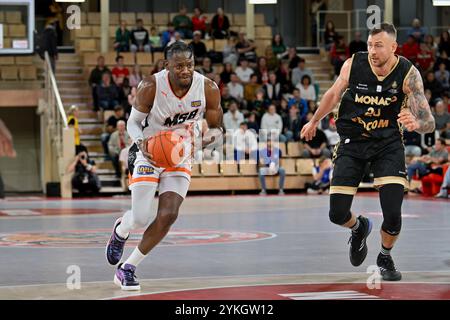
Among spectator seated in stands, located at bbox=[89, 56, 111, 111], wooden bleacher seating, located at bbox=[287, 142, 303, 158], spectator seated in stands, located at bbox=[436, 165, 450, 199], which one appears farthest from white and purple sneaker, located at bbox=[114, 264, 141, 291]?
spectator seated in stands, located at bbox=[89, 56, 111, 111]

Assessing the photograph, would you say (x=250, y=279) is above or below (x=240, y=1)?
below

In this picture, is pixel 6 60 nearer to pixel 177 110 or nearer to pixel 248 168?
pixel 248 168

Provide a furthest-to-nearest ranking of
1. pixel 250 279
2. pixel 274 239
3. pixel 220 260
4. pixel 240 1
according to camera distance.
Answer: pixel 240 1 → pixel 274 239 → pixel 220 260 → pixel 250 279

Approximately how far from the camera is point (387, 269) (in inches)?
322

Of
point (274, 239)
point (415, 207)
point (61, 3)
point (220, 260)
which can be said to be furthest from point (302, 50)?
point (220, 260)

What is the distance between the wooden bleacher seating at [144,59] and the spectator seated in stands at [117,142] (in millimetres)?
3583

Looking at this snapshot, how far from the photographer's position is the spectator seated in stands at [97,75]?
2388cm

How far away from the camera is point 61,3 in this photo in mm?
28000

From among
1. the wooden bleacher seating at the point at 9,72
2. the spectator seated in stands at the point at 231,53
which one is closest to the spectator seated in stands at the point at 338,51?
the spectator seated in stands at the point at 231,53

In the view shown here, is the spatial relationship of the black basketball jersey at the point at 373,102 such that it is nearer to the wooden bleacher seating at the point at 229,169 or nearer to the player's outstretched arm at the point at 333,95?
the player's outstretched arm at the point at 333,95

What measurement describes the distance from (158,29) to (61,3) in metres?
2.67

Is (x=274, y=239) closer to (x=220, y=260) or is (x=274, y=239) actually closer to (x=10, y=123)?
(x=220, y=260)

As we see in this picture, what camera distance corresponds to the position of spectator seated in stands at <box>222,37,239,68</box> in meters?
25.6

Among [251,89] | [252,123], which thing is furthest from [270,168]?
[251,89]
